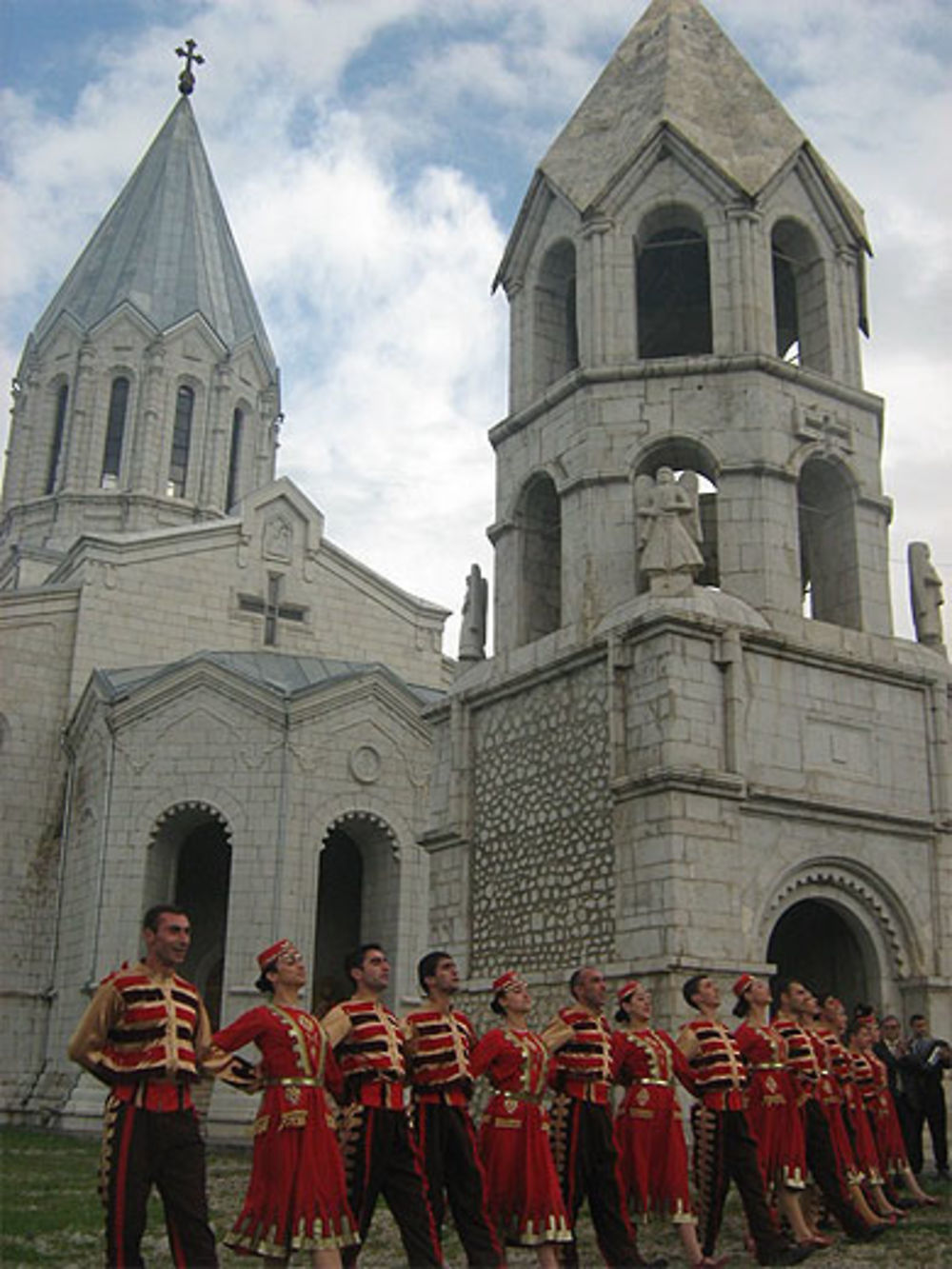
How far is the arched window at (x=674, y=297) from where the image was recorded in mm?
18625

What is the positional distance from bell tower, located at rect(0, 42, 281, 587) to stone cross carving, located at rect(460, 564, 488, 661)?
17485 mm

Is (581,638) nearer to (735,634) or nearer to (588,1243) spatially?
(735,634)

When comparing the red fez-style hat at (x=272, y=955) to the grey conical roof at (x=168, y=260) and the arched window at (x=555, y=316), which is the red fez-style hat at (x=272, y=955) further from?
the grey conical roof at (x=168, y=260)

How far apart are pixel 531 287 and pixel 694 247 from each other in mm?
2388

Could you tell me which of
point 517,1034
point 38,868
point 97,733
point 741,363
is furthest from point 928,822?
point 38,868

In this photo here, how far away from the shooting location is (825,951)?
1545 centimetres

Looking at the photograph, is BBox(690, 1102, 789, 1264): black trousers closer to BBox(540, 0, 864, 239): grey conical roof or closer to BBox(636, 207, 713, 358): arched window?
BBox(540, 0, 864, 239): grey conical roof

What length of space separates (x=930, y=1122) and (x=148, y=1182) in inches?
366

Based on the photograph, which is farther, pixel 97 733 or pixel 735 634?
pixel 97 733

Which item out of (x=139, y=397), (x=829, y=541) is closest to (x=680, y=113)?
(x=829, y=541)

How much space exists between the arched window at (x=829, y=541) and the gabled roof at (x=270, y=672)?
9140 millimetres

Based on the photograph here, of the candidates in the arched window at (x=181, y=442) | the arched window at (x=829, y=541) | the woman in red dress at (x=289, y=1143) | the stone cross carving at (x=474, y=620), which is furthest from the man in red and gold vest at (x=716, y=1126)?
the arched window at (x=181, y=442)

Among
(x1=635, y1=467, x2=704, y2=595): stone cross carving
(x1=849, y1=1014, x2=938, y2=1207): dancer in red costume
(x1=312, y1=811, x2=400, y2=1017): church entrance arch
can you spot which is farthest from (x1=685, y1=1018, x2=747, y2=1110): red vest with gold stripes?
Answer: (x1=312, y1=811, x2=400, y2=1017): church entrance arch

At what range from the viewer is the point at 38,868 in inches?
1032
